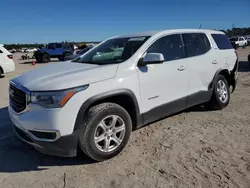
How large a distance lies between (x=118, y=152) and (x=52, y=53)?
23469mm

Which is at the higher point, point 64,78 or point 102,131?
point 64,78

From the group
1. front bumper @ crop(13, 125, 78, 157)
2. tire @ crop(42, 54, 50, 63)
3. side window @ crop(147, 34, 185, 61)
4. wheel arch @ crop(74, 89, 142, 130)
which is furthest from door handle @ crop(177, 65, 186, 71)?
tire @ crop(42, 54, 50, 63)

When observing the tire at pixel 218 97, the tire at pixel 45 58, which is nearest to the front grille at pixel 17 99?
the tire at pixel 218 97

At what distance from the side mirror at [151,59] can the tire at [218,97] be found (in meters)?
2.13

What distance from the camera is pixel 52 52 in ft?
82.6

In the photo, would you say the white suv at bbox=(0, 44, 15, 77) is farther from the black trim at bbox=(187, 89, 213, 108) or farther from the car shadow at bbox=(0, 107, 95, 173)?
the black trim at bbox=(187, 89, 213, 108)

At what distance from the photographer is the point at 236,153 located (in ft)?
11.3

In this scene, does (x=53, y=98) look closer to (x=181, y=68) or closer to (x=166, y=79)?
(x=166, y=79)

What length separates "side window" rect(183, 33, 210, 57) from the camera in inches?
183

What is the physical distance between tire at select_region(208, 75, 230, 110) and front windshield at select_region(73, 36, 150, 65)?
217 centimetres

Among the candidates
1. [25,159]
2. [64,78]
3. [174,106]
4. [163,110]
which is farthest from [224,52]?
[25,159]

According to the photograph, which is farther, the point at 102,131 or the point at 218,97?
the point at 218,97

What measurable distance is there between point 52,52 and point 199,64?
74.4 ft

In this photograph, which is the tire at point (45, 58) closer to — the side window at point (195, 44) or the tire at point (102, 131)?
the side window at point (195, 44)
